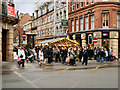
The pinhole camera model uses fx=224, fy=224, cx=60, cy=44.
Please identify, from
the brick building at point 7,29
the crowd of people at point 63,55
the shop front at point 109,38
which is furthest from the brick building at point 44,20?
the brick building at point 7,29

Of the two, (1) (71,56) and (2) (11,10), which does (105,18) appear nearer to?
(2) (11,10)

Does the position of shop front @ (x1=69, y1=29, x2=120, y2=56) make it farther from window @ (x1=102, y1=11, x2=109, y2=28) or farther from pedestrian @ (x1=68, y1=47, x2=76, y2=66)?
pedestrian @ (x1=68, y1=47, x2=76, y2=66)

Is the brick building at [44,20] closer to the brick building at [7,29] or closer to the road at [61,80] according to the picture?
the brick building at [7,29]

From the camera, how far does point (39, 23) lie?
194 feet

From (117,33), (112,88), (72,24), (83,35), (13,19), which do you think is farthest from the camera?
(72,24)

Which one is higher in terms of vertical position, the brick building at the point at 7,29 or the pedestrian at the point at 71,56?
the brick building at the point at 7,29

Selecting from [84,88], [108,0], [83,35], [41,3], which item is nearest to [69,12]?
[83,35]

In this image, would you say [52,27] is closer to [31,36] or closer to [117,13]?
[31,36]

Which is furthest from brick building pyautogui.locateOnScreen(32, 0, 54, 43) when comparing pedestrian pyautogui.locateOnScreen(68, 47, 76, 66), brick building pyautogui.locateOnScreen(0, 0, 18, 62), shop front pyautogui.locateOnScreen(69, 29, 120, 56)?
pedestrian pyautogui.locateOnScreen(68, 47, 76, 66)

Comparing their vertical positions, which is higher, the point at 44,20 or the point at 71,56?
the point at 44,20

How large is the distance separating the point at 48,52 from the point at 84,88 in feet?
47.4

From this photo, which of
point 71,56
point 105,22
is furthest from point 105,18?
point 71,56

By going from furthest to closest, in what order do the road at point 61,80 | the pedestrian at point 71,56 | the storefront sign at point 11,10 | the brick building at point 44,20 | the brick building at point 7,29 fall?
1. the brick building at point 44,20
2. the storefront sign at point 11,10
3. the brick building at point 7,29
4. the pedestrian at point 71,56
5. the road at point 61,80

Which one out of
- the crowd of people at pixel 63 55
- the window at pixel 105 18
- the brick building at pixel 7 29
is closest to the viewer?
the crowd of people at pixel 63 55
